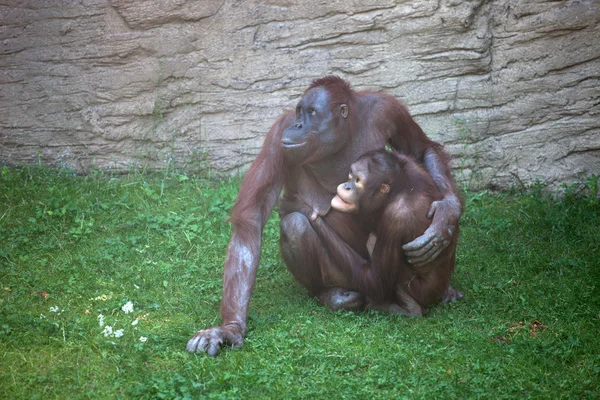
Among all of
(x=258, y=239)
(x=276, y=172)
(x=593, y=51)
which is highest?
(x=593, y=51)

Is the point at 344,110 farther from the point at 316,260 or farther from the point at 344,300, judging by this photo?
the point at 344,300

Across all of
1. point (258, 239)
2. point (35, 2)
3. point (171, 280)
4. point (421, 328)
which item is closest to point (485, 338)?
point (421, 328)

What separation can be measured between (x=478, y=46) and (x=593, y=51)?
2.87 ft

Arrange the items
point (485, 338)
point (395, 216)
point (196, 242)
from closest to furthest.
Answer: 1. point (485, 338)
2. point (395, 216)
3. point (196, 242)

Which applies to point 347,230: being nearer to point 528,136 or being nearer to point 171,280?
point 171,280

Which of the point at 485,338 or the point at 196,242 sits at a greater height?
the point at 485,338

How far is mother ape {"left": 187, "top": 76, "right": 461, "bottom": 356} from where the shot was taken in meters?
4.16

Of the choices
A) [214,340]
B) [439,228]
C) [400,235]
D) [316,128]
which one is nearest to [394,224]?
[400,235]

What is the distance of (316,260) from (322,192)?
427 mm

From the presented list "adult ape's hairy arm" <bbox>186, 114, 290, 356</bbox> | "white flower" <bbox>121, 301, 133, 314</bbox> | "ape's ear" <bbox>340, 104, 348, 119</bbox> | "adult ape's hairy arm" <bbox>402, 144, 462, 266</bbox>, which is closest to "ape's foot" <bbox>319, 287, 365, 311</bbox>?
"adult ape's hairy arm" <bbox>402, 144, 462, 266</bbox>

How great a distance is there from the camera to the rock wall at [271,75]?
19.7 ft

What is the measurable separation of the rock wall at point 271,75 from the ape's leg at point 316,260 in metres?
2.27

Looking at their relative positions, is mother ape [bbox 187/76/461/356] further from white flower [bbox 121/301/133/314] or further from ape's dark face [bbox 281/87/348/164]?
white flower [bbox 121/301/133/314]

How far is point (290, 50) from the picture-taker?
6.43m
